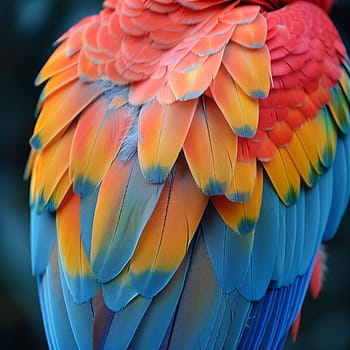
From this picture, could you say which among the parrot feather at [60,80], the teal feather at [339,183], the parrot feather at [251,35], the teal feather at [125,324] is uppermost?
the parrot feather at [60,80]

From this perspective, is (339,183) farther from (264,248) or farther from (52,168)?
(52,168)

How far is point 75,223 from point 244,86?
39cm

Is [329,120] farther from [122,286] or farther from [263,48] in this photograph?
[122,286]

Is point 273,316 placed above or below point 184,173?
below

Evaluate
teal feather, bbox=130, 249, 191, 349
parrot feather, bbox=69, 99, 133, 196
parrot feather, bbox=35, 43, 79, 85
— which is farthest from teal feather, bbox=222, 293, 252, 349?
parrot feather, bbox=35, 43, 79, 85

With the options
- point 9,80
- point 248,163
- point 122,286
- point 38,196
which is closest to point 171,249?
point 122,286

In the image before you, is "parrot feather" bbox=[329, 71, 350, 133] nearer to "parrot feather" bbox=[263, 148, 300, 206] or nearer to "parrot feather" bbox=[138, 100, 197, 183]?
"parrot feather" bbox=[263, 148, 300, 206]

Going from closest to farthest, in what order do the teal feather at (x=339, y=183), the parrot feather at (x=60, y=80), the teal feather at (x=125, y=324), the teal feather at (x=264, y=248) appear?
1. the teal feather at (x=125, y=324)
2. the teal feather at (x=264, y=248)
3. the parrot feather at (x=60, y=80)
4. the teal feather at (x=339, y=183)

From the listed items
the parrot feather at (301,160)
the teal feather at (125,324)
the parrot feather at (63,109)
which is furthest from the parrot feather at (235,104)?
the teal feather at (125,324)

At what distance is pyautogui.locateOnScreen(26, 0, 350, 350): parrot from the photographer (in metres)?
1.48

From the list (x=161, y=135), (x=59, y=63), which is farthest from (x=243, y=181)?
(x=59, y=63)

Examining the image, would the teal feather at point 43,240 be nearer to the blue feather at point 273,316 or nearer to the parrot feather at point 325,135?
the blue feather at point 273,316

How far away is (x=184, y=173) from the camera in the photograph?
4.96ft

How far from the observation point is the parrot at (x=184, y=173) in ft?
4.84
